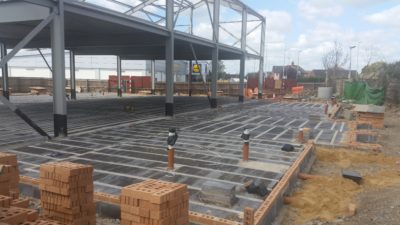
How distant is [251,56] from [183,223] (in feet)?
100.0

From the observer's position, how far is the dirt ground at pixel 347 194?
19.2 feet

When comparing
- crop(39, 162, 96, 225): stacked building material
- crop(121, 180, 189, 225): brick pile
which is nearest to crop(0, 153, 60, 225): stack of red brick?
crop(39, 162, 96, 225): stacked building material

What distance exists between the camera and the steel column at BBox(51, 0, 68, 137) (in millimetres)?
11312

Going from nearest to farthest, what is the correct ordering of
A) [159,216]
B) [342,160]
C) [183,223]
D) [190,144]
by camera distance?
[159,216] → [183,223] → [342,160] → [190,144]

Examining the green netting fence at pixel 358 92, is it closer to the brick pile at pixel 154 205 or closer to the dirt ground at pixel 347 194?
the dirt ground at pixel 347 194

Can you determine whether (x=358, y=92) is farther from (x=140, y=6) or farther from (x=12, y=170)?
(x=12, y=170)

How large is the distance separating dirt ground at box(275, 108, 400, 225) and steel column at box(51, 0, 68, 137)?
800 cm

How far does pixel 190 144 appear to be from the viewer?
11.1 meters

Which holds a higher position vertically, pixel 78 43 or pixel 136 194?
pixel 78 43

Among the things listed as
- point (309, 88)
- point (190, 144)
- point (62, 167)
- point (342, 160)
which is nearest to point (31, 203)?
point (62, 167)

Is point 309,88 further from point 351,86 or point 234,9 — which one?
point 234,9

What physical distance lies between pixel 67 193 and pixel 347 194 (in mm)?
5395

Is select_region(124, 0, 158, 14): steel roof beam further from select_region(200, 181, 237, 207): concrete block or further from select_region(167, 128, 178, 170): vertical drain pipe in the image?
select_region(200, 181, 237, 207): concrete block

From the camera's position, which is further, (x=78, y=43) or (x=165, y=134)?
(x=78, y=43)
